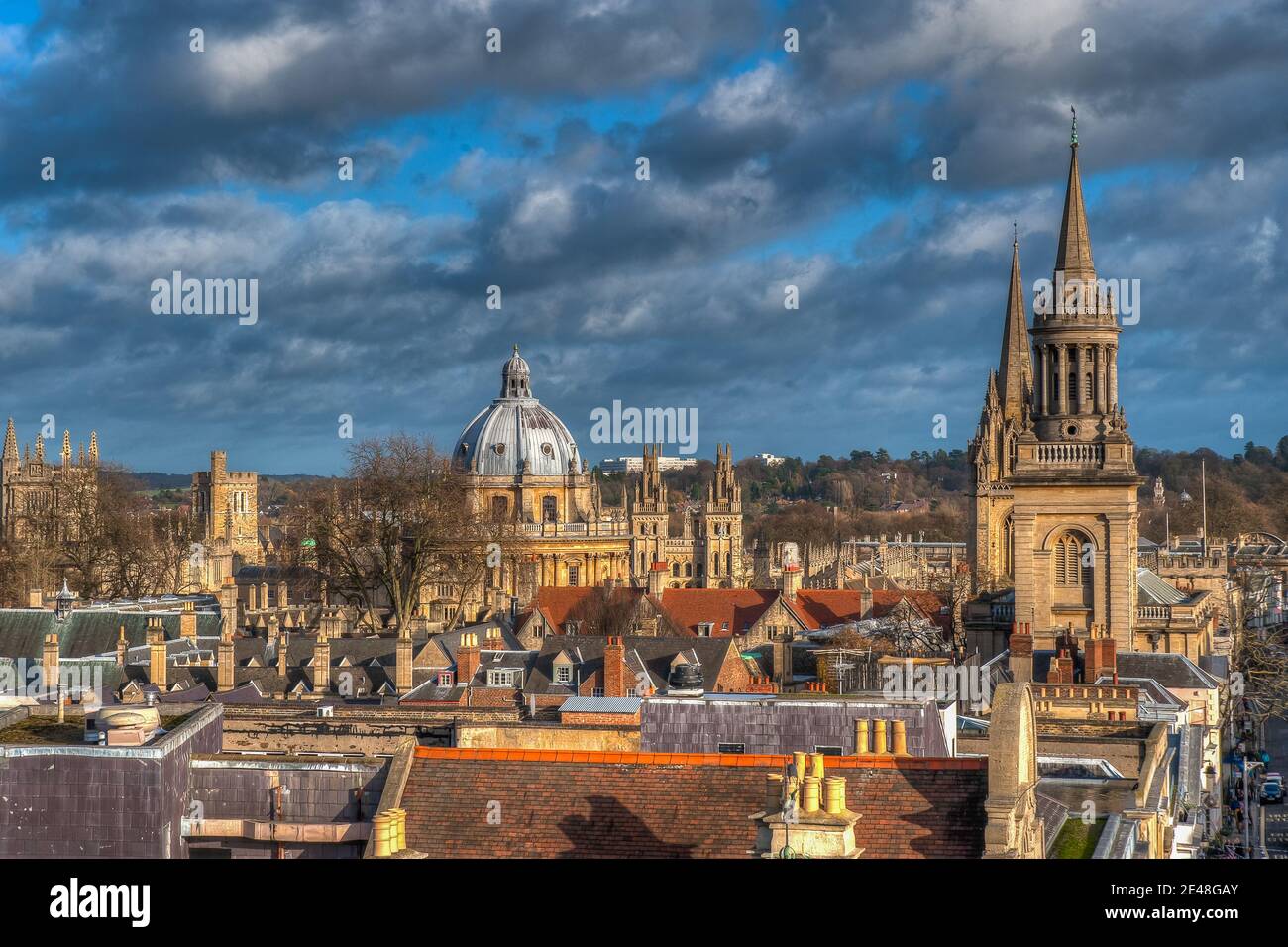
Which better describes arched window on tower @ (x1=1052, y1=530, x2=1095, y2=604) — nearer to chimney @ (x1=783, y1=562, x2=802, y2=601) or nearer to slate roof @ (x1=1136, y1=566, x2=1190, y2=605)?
slate roof @ (x1=1136, y1=566, x2=1190, y2=605)

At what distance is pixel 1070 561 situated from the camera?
5544 cm

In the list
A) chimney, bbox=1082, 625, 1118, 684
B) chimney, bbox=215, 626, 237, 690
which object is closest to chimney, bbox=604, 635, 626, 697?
chimney, bbox=215, 626, 237, 690

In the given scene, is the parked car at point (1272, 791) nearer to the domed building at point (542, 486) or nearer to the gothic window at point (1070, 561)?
the gothic window at point (1070, 561)

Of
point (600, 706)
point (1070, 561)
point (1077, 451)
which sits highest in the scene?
point (1077, 451)

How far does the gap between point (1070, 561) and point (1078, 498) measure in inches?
72.2

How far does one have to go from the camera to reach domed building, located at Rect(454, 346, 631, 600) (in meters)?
121

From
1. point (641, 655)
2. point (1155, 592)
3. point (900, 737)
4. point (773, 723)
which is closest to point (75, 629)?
point (641, 655)

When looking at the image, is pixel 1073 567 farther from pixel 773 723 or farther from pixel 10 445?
pixel 10 445

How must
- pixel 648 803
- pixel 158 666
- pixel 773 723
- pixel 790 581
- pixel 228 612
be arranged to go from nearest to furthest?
1. pixel 648 803
2. pixel 773 723
3. pixel 158 666
4. pixel 228 612
5. pixel 790 581

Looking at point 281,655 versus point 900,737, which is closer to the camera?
point 900,737

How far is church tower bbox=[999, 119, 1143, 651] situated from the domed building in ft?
210
